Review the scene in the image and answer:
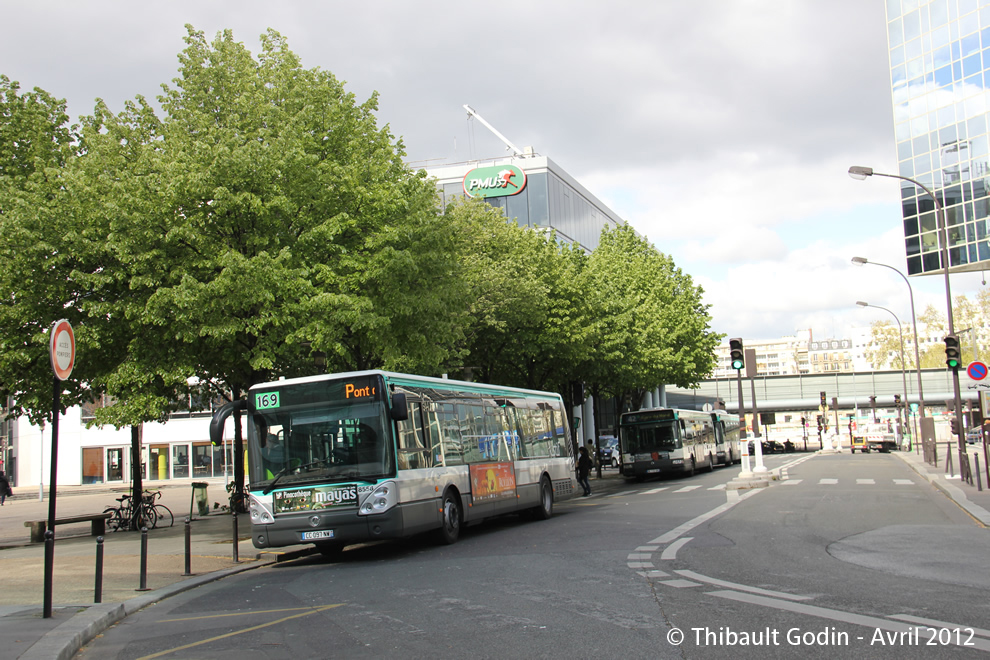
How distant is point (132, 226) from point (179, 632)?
35.1ft

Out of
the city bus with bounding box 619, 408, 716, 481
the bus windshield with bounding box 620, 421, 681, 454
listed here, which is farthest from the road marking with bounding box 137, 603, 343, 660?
the bus windshield with bounding box 620, 421, 681, 454

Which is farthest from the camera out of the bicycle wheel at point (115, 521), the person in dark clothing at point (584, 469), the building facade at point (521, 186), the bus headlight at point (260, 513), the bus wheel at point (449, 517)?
the building facade at point (521, 186)

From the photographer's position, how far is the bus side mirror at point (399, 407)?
13.7 m

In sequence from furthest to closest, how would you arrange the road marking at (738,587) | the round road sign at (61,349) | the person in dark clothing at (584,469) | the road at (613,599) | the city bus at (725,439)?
1. the city bus at (725,439)
2. the person in dark clothing at (584,469)
3. the round road sign at (61,349)
4. the road marking at (738,587)
5. the road at (613,599)

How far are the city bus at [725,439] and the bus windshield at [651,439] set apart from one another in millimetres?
10188

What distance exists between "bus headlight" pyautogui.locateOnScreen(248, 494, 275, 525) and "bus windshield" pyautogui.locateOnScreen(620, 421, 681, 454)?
83.1ft

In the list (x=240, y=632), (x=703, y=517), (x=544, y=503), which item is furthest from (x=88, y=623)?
(x=544, y=503)

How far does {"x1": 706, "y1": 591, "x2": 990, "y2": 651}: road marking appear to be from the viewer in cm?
705

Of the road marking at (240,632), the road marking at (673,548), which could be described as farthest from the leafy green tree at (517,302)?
the road marking at (240,632)

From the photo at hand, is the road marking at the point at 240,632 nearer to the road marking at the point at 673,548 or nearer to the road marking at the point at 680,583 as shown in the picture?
the road marking at the point at 680,583

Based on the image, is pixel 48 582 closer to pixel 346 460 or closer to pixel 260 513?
pixel 260 513

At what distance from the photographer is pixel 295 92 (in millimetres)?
20109

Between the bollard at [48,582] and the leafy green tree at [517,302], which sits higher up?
the leafy green tree at [517,302]

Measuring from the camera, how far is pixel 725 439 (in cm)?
5156
